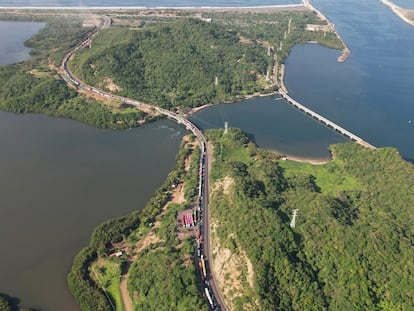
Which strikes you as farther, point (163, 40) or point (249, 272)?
point (163, 40)

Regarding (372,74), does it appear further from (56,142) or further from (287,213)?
(56,142)

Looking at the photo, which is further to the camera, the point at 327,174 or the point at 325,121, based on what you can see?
the point at 325,121

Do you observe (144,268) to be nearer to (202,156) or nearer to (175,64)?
(202,156)

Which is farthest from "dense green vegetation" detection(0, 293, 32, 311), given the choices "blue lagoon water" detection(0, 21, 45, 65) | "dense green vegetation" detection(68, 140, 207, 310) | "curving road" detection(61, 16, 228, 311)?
"blue lagoon water" detection(0, 21, 45, 65)

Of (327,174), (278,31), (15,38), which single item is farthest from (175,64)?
(15,38)

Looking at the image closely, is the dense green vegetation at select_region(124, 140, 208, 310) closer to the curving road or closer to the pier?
the curving road

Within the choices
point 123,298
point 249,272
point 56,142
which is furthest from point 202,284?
point 56,142

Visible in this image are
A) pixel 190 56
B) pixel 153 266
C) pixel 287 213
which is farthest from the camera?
pixel 190 56
